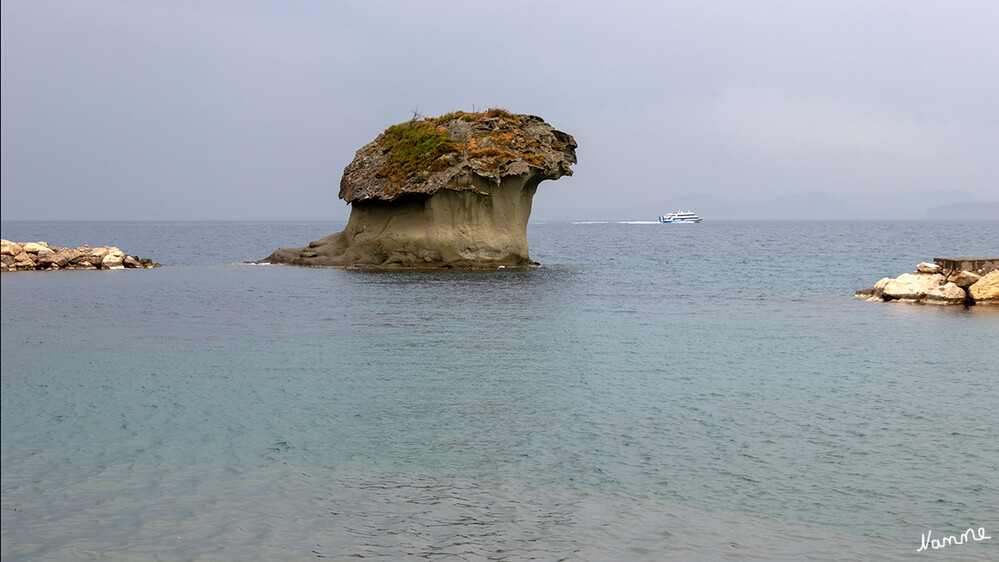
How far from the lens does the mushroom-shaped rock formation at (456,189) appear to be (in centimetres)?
4753

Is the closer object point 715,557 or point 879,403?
point 715,557

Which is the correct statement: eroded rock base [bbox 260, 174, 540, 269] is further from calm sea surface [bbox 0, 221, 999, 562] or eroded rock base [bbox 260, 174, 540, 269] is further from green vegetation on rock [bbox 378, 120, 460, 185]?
calm sea surface [bbox 0, 221, 999, 562]

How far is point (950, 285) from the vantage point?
32062 mm

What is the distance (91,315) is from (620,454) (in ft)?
74.4

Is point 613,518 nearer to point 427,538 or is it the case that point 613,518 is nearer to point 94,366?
point 427,538

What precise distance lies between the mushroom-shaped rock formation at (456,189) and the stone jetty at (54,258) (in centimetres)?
1332

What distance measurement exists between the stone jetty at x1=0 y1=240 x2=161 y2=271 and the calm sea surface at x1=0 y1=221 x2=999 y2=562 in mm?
24255

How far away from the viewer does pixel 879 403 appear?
1481 cm

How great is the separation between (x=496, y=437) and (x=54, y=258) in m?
45.0

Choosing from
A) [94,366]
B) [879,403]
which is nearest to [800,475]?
[879,403]

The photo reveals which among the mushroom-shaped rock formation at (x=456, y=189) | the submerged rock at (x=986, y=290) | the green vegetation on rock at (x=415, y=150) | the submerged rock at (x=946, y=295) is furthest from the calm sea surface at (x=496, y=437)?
the green vegetation on rock at (x=415, y=150)

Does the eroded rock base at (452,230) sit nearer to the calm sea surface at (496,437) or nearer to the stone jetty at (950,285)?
the calm sea surface at (496,437)

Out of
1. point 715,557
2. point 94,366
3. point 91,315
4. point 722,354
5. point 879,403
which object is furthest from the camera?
point 91,315

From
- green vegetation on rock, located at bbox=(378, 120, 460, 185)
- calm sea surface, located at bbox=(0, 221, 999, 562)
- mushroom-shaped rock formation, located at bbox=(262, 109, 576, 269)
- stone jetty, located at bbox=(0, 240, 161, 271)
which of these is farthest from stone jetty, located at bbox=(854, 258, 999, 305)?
stone jetty, located at bbox=(0, 240, 161, 271)
